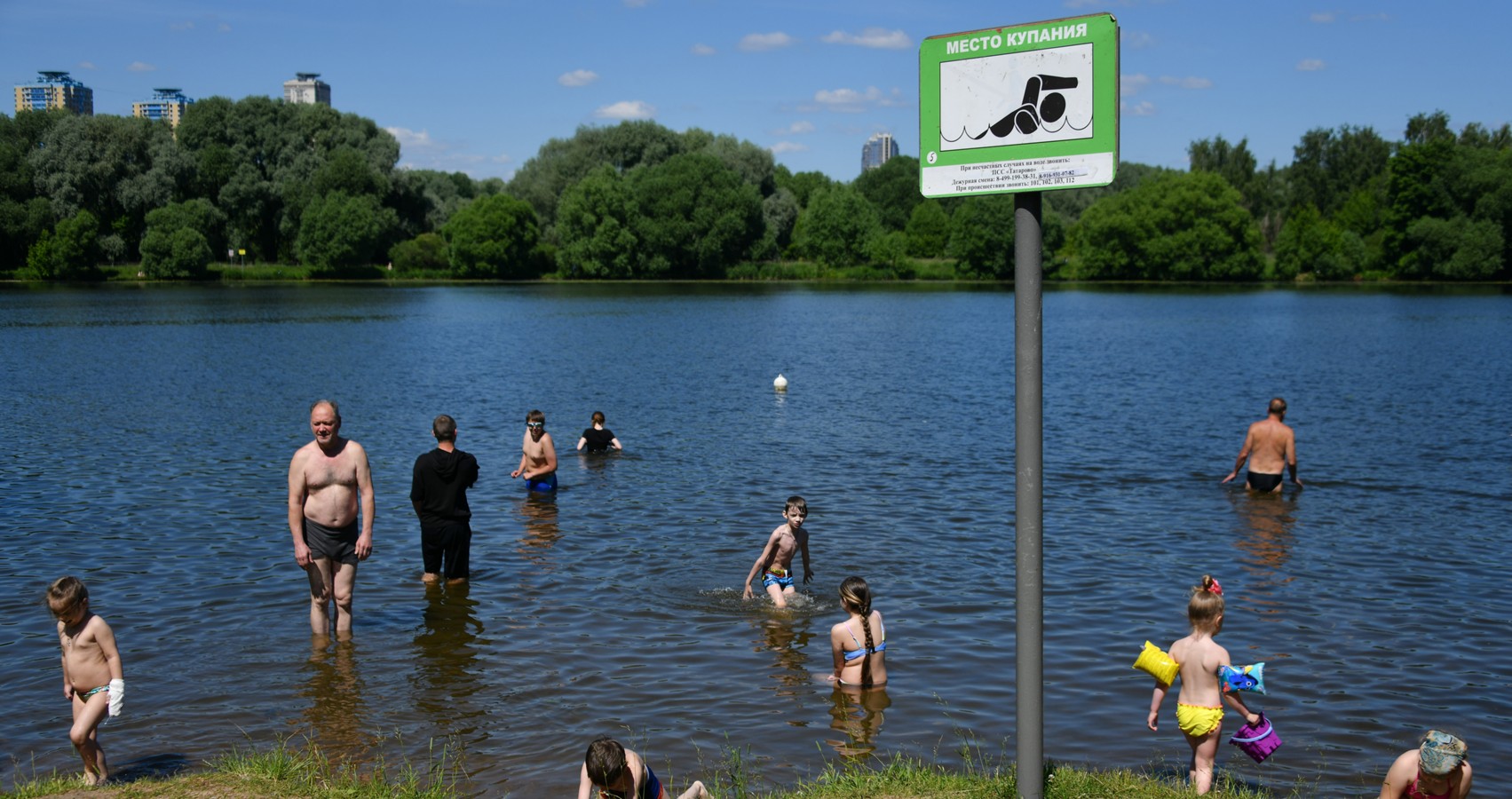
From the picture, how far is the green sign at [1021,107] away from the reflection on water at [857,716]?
4882 millimetres

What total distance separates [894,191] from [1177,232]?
49.1 metres

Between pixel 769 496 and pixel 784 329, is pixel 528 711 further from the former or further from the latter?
pixel 784 329

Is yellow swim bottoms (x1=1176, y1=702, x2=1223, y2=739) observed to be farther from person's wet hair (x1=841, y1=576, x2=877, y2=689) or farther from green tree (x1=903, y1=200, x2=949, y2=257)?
green tree (x1=903, y1=200, x2=949, y2=257)

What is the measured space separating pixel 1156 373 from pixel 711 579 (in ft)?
92.5

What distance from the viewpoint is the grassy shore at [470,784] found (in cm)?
645

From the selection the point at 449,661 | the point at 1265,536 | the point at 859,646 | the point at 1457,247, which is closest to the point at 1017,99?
the point at 859,646

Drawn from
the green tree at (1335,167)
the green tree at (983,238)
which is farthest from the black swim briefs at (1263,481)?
the green tree at (1335,167)

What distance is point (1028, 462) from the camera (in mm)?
4863

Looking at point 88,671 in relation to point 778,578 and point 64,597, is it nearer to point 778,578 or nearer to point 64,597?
point 64,597

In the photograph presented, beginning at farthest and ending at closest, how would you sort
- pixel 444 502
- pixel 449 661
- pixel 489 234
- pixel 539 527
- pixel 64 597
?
pixel 489 234 → pixel 539 527 → pixel 444 502 → pixel 449 661 → pixel 64 597

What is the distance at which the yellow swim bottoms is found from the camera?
7430 millimetres

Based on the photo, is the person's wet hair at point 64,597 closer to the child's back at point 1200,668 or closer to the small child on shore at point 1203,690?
the small child on shore at point 1203,690

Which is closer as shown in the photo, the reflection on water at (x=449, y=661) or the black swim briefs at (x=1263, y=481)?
the reflection on water at (x=449, y=661)

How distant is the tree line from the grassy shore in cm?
8947
